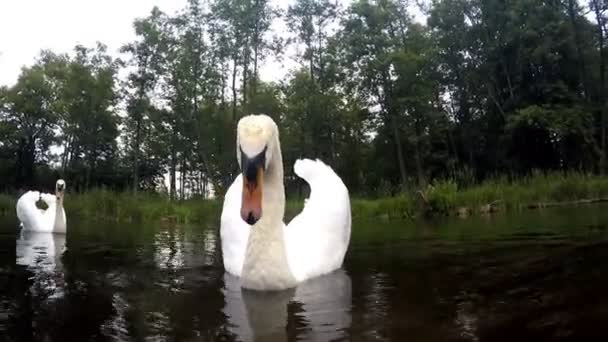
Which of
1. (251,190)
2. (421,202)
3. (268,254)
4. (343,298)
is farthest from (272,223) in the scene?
(421,202)

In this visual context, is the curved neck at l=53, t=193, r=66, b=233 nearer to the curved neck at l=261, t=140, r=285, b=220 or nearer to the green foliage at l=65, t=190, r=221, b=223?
the green foliage at l=65, t=190, r=221, b=223

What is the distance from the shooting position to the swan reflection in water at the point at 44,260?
533 centimetres

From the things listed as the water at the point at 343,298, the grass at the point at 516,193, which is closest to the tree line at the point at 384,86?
the grass at the point at 516,193

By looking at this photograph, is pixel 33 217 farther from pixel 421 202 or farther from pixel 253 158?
pixel 253 158

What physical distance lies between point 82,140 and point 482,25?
30.2 m

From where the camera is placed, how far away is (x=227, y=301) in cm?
455

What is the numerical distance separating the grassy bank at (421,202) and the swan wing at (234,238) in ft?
36.6

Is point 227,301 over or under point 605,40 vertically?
under

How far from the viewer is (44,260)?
7.66m

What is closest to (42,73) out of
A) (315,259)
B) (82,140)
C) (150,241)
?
(82,140)

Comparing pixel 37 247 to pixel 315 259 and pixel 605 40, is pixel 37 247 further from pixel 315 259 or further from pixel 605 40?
pixel 605 40

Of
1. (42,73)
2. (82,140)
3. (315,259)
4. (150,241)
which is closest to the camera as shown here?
(315,259)

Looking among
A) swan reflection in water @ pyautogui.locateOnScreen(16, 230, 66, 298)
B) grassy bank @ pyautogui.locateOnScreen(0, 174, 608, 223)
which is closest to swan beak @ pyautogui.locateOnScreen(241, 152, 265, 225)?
swan reflection in water @ pyautogui.locateOnScreen(16, 230, 66, 298)

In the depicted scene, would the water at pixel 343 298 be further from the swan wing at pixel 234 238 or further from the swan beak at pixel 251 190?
the swan beak at pixel 251 190
